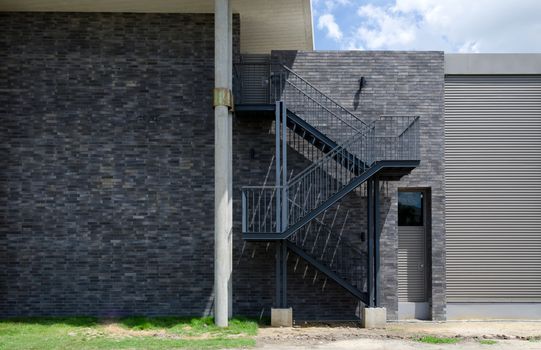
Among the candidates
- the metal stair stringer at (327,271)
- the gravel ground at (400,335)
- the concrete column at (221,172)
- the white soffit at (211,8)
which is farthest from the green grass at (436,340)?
the white soffit at (211,8)

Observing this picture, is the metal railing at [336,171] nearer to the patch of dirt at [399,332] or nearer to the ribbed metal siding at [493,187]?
the ribbed metal siding at [493,187]

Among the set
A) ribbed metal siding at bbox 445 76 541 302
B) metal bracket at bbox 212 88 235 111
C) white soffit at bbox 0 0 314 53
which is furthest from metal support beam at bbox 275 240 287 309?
white soffit at bbox 0 0 314 53

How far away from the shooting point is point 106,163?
15.4 metres

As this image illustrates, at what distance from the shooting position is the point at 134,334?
1343 centimetres

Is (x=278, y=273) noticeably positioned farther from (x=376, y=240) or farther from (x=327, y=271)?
(x=376, y=240)

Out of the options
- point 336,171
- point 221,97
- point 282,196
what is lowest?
point 282,196

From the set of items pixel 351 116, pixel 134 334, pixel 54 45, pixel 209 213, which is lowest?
pixel 134 334

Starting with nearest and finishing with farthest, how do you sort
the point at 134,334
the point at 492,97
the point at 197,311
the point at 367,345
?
the point at 367,345, the point at 134,334, the point at 197,311, the point at 492,97

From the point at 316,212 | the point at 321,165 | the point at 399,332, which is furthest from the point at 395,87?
the point at 399,332

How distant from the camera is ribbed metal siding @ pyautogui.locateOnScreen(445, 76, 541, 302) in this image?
626 inches

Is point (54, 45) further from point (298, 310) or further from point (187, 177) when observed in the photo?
point (298, 310)

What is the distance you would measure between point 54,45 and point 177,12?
2975 mm

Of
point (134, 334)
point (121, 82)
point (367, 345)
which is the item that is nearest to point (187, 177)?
point (121, 82)

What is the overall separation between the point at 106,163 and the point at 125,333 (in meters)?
4.05
